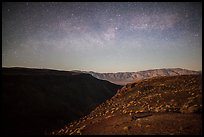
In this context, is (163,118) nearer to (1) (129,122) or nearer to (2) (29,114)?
(1) (129,122)

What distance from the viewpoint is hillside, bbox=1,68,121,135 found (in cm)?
2155

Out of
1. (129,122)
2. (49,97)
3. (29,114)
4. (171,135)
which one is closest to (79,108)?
(49,97)

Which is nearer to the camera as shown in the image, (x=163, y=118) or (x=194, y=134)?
(x=194, y=134)

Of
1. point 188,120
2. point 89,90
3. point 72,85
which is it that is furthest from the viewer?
point 89,90

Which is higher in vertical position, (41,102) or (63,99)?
(41,102)

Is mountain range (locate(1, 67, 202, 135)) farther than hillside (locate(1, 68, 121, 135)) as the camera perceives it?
No

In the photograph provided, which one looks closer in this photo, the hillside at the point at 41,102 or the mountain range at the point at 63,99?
the mountain range at the point at 63,99

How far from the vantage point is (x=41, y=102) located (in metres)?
27.5

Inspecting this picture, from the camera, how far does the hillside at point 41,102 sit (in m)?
21.5

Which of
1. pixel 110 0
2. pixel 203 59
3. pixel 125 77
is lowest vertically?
pixel 125 77

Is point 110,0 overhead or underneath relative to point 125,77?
overhead

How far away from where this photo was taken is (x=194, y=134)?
25.1 ft

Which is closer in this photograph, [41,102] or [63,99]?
[41,102]

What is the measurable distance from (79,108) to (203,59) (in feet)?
76.1
